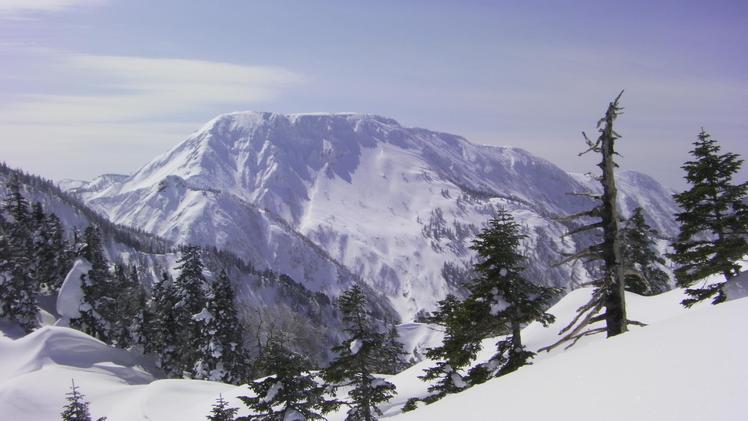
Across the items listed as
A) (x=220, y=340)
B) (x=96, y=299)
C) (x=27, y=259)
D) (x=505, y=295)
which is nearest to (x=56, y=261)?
(x=27, y=259)

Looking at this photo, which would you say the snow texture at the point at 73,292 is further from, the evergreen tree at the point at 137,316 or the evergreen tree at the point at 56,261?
the evergreen tree at the point at 56,261

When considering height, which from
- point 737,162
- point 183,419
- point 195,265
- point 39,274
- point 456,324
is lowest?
point 183,419

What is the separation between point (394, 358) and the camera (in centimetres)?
2331

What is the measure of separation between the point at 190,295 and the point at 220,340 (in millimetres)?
7502

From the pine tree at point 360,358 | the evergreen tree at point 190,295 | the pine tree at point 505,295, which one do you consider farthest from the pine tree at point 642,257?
the evergreen tree at point 190,295

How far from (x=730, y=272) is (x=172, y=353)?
171 ft

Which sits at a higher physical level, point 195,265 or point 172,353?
point 195,265

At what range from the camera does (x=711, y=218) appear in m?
22.9

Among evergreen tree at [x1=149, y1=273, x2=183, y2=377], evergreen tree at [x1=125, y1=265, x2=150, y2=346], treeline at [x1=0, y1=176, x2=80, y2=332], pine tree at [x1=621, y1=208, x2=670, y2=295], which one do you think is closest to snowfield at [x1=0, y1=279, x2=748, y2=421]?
pine tree at [x1=621, y1=208, x2=670, y2=295]

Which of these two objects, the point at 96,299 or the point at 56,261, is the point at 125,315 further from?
the point at 56,261

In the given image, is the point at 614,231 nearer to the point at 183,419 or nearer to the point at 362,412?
the point at 362,412

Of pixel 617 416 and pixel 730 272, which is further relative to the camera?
pixel 730 272

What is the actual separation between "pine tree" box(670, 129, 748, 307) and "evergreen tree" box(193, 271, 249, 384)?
3636 cm

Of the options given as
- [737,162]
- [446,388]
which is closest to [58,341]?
[446,388]
